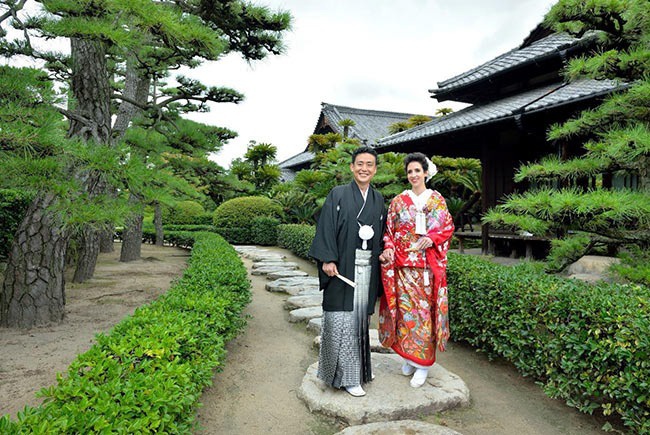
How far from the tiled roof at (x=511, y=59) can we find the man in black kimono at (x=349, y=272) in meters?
6.16

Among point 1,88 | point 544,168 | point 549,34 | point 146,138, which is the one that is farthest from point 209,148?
point 549,34

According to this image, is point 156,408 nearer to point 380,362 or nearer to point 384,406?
point 384,406

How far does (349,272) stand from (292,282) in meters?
4.95

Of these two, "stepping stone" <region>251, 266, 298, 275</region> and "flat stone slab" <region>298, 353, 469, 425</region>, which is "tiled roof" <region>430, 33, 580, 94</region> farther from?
"flat stone slab" <region>298, 353, 469, 425</region>

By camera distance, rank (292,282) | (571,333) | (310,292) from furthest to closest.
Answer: (292,282) → (310,292) → (571,333)

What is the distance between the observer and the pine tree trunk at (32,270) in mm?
4793

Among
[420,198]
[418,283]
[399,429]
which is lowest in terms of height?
[399,429]

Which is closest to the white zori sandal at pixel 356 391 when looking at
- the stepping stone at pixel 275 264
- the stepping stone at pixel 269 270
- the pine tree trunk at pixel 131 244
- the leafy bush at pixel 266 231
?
the stepping stone at pixel 269 270

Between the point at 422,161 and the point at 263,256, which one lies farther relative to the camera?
the point at 263,256

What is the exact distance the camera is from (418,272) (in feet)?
10.7

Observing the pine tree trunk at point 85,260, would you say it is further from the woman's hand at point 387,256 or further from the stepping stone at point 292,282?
the woman's hand at point 387,256

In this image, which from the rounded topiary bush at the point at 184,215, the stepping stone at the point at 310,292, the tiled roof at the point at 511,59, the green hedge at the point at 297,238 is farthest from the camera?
the rounded topiary bush at the point at 184,215

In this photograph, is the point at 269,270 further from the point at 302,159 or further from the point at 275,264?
the point at 302,159

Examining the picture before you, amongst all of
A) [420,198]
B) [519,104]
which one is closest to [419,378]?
[420,198]
